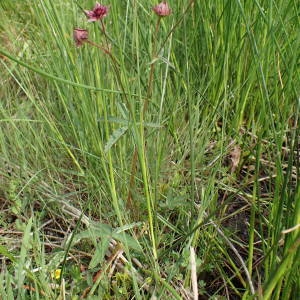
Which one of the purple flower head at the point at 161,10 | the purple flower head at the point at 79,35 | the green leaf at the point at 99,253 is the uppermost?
the purple flower head at the point at 161,10

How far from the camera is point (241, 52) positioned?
3.73ft

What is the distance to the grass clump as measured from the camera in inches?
29.8

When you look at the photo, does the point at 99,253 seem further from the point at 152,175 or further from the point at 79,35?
the point at 79,35

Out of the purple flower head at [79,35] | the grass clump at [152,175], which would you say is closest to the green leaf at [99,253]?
the grass clump at [152,175]

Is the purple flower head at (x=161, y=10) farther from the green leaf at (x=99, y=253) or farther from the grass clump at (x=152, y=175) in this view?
the green leaf at (x=99, y=253)

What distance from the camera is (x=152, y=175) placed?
934 mm

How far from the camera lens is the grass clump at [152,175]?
2.48 ft

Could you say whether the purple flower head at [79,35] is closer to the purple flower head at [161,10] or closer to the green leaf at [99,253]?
the purple flower head at [161,10]

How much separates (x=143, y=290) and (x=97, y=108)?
39 cm

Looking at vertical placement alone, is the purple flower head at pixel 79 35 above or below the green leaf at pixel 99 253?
above

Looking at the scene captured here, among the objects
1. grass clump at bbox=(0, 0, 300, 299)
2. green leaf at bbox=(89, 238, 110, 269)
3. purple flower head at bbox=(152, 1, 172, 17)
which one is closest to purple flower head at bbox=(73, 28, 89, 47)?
grass clump at bbox=(0, 0, 300, 299)

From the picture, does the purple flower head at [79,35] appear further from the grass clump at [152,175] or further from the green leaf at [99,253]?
the green leaf at [99,253]

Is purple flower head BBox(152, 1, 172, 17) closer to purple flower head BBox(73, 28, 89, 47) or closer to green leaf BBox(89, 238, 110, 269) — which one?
purple flower head BBox(73, 28, 89, 47)

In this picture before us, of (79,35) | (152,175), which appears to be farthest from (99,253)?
(79,35)
